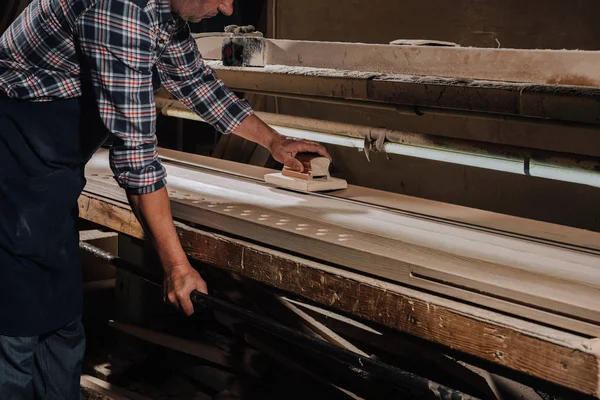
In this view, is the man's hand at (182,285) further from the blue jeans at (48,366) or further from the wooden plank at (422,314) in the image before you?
the blue jeans at (48,366)

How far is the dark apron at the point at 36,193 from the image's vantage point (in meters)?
1.94

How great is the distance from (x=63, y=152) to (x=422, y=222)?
97cm

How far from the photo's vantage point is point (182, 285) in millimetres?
1906

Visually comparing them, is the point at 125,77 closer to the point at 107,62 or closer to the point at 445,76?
the point at 107,62

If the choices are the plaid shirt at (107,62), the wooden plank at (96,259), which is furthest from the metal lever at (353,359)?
the wooden plank at (96,259)

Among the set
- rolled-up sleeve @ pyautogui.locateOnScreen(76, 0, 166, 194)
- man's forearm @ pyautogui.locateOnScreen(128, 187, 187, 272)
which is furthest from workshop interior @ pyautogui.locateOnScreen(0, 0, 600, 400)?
rolled-up sleeve @ pyautogui.locateOnScreen(76, 0, 166, 194)

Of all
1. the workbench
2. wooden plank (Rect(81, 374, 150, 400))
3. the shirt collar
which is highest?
the shirt collar

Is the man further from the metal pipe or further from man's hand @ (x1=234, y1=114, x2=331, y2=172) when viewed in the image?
the metal pipe

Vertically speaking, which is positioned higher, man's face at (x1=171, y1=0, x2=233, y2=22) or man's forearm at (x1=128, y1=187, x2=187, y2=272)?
man's face at (x1=171, y1=0, x2=233, y2=22)

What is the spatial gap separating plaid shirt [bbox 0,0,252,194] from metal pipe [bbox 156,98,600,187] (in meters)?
0.81

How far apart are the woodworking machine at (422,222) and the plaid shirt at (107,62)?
0.39 metres

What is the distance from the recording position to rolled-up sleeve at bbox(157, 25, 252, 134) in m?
2.27

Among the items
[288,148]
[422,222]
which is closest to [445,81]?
[422,222]

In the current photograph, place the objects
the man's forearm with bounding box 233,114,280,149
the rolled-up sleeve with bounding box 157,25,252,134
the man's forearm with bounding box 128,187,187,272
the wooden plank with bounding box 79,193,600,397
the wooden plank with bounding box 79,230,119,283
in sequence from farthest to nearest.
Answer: the wooden plank with bounding box 79,230,119,283 < the man's forearm with bounding box 233,114,280,149 < the rolled-up sleeve with bounding box 157,25,252,134 < the man's forearm with bounding box 128,187,187,272 < the wooden plank with bounding box 79,193,600,397
